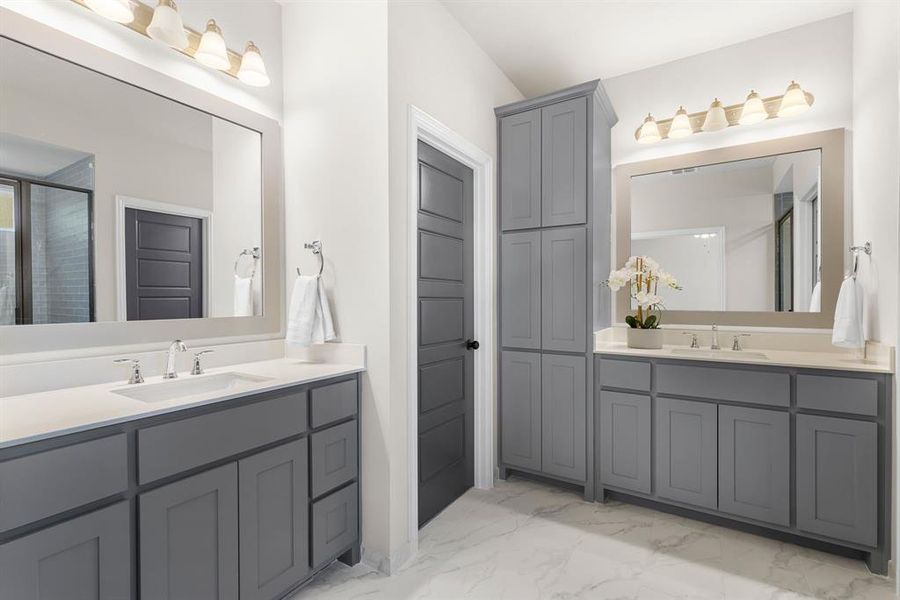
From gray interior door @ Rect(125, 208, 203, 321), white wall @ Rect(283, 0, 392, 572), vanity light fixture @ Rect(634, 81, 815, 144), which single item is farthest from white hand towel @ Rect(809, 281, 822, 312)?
gray interior door @ Rect(125, 208, 203, 321)

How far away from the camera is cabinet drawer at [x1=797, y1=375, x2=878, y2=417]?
1.93 meters

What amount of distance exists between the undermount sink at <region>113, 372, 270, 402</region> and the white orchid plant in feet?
6.91

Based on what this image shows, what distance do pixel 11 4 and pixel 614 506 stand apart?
11.5 ft

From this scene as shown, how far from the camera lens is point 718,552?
6.96 feet

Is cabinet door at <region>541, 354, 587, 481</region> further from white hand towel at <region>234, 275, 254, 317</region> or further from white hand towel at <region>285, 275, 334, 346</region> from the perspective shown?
white hand towel at <region>234, 275, 254, 317</region>

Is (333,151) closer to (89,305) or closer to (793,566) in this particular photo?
(89,305)

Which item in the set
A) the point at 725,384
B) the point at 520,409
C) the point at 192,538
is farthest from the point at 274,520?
the point at 725,384

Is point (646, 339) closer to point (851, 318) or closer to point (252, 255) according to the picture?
point (851, 318)

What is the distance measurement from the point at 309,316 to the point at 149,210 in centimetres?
77

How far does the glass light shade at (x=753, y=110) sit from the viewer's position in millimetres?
2590

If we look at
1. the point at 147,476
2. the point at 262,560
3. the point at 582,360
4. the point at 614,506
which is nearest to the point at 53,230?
the point at 147,476

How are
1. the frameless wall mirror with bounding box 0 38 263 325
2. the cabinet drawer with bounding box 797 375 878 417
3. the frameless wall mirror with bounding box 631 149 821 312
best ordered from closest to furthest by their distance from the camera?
1. the frameless wall mirror with bounding box 0 38 263 325
2. the cabinet drawer with bounding box 797 375 878 417
3. the frameless wall mirror with bounding box 631 149 821 312

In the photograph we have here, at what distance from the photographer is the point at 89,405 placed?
1.30m

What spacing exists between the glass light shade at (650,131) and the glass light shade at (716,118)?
0.98 ft
